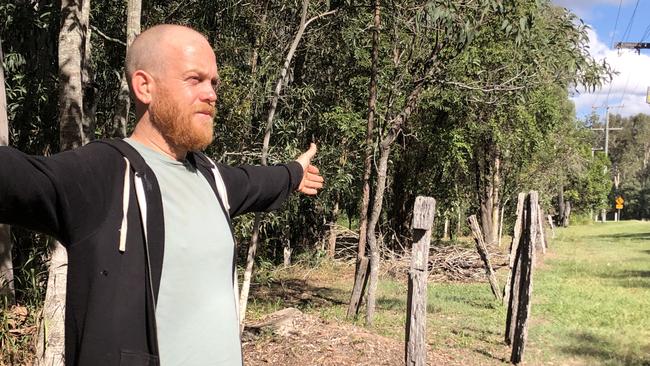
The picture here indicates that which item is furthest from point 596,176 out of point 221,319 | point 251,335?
point 221,319

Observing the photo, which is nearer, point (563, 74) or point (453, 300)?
point (563, 74)

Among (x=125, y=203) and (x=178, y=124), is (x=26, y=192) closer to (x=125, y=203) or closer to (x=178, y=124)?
(x=125, y=203)

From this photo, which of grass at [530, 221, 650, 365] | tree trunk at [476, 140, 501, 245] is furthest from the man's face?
tree trunk at [476, 140, 501, 245]

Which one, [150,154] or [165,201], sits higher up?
[150,154]

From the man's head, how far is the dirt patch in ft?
17.6

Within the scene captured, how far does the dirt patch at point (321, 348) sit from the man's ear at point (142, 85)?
17.8 feet

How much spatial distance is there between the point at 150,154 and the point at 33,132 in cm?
708

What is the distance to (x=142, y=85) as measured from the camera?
1579mm

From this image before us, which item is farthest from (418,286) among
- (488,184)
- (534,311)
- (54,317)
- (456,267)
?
(488,184)

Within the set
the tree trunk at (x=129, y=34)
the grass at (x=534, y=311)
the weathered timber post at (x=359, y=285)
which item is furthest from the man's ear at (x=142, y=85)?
Answer: the weathered timber post at (x=359, y=285)

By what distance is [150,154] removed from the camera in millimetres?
1607

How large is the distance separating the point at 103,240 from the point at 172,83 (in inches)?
19.1

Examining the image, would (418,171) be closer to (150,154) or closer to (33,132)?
(33,132)

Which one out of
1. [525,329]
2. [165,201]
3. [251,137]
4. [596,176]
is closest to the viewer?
[165,201]
